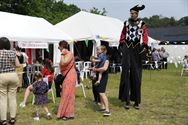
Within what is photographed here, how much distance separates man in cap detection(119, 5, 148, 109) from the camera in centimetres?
815

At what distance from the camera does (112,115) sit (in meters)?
7.43

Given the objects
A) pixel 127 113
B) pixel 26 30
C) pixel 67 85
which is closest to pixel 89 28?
pixel 26 30

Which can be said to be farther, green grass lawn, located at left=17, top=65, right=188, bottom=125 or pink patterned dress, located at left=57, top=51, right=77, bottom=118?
pink patterned dress, located at left=57, top=51, right=77, bottom=118

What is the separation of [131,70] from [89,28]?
11477mm

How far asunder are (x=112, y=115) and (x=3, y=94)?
2306 mm

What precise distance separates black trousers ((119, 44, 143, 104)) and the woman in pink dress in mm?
1587

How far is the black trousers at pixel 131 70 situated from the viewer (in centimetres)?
820

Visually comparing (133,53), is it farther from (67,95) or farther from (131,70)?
(67,95)

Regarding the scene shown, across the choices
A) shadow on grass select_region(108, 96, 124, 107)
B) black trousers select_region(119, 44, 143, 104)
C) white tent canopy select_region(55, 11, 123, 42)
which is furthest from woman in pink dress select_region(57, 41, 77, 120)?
white tent canopy select_region(55, 11, 123, 42)

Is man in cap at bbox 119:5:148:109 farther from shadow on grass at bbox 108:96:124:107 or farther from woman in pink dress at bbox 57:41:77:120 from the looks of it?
woman in pink dress at bbox 57:41:77:120

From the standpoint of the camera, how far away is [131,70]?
8.24 m

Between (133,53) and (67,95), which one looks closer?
(67,95)

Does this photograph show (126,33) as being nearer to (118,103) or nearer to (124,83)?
(124,83)

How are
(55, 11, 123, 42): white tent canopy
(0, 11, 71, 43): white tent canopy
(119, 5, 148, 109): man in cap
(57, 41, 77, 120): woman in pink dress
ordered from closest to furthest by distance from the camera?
(57, 41, 77, 120): woman in pink dress, (119, 5, 148, 109): man in cap, (0, 11, 71, 43): white tent canopy, (55, 11, 123, 42): white tent canopy
